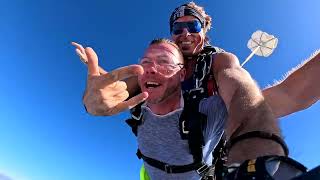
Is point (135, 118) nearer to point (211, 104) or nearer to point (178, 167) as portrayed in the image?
point (178, 167)

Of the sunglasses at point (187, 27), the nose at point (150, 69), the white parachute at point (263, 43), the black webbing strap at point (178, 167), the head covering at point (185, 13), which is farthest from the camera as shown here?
the white parachute at point (263, 43)

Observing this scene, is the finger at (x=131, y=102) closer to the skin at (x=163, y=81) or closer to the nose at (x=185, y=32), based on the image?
the skin at (x=163, y=81)

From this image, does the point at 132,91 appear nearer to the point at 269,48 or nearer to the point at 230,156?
the point at 230,156

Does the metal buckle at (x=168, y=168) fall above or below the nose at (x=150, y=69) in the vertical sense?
below

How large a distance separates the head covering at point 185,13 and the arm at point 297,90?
208 centimetres

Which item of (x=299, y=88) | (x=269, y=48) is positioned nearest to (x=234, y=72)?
(x=299, y=88)

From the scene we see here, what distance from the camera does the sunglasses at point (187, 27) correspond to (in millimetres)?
6904

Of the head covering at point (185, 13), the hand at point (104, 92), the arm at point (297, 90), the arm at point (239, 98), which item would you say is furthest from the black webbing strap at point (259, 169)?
the head covering at point (185, 13)

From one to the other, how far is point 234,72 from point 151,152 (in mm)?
2258

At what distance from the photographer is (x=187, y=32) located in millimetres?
6844

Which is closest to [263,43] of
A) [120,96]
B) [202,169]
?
[202,169]

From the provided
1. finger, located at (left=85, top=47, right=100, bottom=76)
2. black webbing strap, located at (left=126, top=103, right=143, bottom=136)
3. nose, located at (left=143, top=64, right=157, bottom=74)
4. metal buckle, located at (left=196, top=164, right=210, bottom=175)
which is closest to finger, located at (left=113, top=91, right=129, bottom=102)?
finger, located at (left=85, top=47, right=100, bottom=76)

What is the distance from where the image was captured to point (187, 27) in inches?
275

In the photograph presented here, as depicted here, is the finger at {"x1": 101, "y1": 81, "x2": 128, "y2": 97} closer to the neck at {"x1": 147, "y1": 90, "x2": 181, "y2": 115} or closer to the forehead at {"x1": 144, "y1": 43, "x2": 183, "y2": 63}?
the forehead at {"x1": 144, "y1": 43, "x2": 183, "y2": 63}
